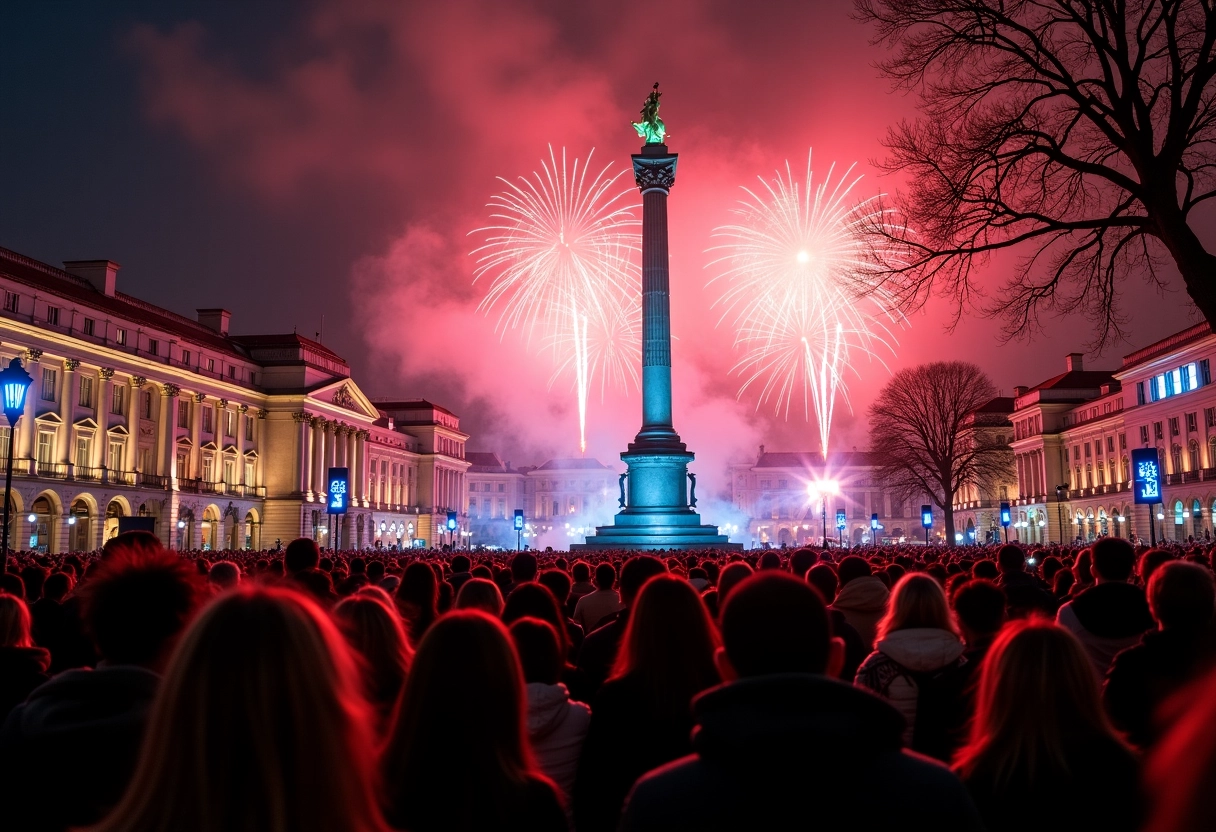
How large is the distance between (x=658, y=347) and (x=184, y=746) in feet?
153

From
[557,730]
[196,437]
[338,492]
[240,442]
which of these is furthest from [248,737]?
[240,442]

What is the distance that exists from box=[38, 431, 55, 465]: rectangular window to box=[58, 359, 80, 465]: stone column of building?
0.76 metres

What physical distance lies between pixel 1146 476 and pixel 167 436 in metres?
75.2

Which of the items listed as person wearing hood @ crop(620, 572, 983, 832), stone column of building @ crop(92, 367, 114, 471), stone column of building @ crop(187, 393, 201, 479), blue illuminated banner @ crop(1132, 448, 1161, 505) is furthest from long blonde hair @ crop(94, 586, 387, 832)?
stone column of building @ crop(187, 393, 201, 479)

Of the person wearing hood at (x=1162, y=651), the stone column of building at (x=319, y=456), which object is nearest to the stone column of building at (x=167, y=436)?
the stone column of building at (x=319, y=456)

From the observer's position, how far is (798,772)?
102 inches

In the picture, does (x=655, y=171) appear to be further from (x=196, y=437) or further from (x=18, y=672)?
(x=196, y=437)

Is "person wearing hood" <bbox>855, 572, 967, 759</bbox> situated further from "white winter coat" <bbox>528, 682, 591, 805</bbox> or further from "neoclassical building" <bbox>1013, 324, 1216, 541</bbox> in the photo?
"neoclassical building" <bbox>1013, 324, 1216, 541</bbox>

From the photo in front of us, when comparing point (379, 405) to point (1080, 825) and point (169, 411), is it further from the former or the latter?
point (1080, 825)

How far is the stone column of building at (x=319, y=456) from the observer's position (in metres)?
100

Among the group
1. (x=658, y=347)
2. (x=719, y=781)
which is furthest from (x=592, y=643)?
(x=658, y=347)

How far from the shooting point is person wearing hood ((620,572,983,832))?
2.59 metres

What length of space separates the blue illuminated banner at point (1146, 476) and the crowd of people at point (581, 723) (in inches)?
737

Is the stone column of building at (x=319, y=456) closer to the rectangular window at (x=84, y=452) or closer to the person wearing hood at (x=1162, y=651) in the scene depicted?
the rectangular window at (x=84, y=452)
